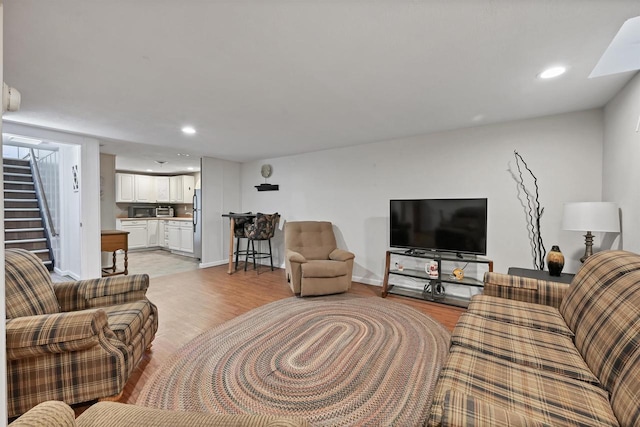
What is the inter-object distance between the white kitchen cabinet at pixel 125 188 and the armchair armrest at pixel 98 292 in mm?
6000

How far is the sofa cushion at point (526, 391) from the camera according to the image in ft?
2.99

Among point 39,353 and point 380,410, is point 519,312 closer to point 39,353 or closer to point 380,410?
point 380,410

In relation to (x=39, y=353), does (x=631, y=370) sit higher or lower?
higher

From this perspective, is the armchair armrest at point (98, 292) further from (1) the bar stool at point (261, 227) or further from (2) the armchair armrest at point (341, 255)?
(1) the bar stool at point (261, 227)

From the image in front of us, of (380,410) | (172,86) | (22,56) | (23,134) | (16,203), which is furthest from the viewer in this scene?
(16,203)

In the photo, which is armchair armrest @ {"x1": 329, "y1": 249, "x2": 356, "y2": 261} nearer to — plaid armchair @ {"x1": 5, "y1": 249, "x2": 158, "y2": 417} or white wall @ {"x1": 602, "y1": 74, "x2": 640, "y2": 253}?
plaid armchair @ {"x1": 5, "y1": 249, "x2": 158, "y2": 417}

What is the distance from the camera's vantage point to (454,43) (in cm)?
A: 160

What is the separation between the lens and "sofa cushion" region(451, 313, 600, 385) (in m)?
1.22

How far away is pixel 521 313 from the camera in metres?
1.76

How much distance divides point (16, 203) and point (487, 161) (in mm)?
7780

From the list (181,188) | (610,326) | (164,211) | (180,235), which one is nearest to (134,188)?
(164,211)

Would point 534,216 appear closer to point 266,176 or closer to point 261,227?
point 261,227

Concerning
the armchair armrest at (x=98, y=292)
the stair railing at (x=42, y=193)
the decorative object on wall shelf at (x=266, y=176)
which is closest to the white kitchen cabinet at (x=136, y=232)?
the stair railing at (x=42, y=193)

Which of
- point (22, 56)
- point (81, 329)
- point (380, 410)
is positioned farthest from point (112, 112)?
point (380, 410)
